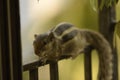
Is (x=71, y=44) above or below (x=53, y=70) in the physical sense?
above

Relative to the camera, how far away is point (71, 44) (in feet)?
4.05

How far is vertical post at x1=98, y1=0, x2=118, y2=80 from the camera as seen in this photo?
4.50ft

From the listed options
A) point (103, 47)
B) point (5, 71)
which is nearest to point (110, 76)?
point (103, 47)

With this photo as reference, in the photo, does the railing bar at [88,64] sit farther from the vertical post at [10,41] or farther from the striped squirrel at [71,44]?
the vertical post at [10,41]

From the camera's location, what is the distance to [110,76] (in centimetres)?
136

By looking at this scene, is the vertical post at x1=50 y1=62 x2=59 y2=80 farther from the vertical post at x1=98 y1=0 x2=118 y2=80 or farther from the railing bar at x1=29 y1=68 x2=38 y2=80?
the vertical post at x1=98 y1=0 x2=118 y2=80

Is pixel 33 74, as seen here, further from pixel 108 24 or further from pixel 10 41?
pixel 108 24

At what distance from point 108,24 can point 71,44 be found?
280 millimetres

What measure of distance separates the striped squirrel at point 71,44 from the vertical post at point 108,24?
0.10 ft

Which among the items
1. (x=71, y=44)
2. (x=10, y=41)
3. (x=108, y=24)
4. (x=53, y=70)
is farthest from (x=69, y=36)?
(x=10, y=41)

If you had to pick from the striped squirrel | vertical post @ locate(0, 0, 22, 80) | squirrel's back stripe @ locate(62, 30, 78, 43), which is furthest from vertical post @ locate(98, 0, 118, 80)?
vertical post @ locate(0, 0, 22, 80)

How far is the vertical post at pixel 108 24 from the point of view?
1.37 m

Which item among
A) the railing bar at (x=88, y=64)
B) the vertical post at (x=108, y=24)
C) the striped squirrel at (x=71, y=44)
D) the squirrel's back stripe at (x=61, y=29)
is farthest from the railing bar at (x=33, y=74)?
the vertical post at (x=108, y=24)

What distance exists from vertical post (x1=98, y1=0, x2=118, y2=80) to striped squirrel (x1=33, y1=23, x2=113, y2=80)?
3 centimetres
